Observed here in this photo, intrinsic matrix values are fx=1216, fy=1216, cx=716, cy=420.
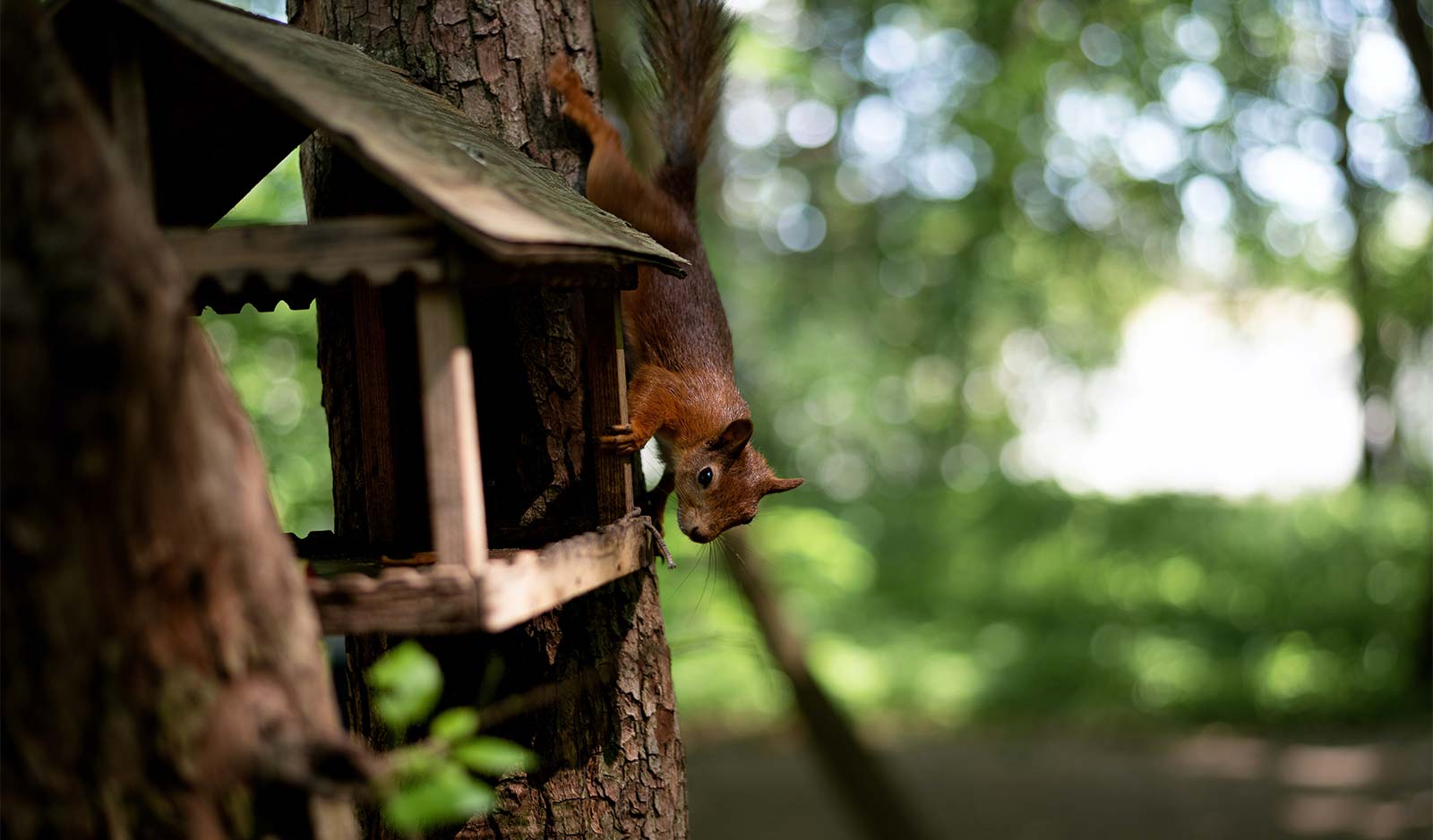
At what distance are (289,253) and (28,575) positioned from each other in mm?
463

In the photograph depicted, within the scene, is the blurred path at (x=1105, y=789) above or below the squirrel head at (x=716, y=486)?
below

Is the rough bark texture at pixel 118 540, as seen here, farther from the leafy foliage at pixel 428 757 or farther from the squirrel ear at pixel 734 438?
the squirrel ear at pixel 734 438

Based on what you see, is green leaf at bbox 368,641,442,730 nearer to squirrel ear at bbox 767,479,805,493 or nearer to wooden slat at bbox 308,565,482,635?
wooden slat at bbox 308,565,482,635

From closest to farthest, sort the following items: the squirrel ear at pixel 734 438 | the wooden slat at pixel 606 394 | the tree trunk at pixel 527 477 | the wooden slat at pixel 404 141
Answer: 1. the wooden slat at pixel 404 141
2. the wooden slat at pixel 606 394
3. the tree trunk at pixel 527 477
4. the squirrel ear at pixel 734 438

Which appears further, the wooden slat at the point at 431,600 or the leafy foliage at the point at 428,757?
the wooden slat at the point at 431,600

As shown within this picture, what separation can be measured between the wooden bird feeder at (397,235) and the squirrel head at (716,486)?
0.76 meters

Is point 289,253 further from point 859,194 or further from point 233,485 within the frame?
point 859,194

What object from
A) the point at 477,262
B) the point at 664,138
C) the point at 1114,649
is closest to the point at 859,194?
the point at 1114,649

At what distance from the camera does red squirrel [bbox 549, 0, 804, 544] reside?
2535 mm

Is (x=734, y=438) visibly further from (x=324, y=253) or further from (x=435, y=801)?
(x=435, y=801)

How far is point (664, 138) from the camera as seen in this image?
9.11ft

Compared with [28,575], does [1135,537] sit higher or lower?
lower

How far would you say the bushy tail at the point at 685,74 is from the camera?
263 cm

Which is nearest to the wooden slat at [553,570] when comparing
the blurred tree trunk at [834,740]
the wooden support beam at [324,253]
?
the wooden support beam at [324,253]
